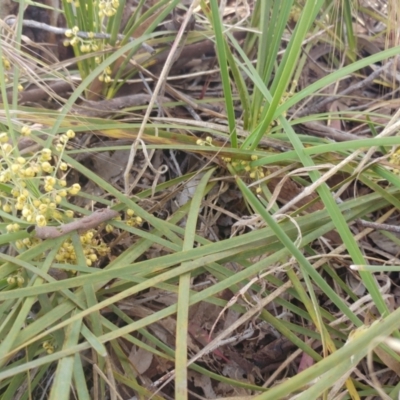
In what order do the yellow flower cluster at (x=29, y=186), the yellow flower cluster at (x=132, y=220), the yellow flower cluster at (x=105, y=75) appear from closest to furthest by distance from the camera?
the yellow flower cluster at (x=29, y=186)
the yellow flower cluster at (x=132, y=220)
the yellow flower cluster at (x=105, y=75)

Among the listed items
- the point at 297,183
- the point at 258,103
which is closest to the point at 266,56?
the point at 258,103

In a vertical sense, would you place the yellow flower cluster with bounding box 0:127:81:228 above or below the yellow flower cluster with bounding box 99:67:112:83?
below

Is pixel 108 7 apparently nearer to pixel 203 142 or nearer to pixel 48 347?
pixel 203 142

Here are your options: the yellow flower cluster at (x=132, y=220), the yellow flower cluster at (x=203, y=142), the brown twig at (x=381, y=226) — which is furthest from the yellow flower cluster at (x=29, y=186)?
the brown twig at (x=381, y=226)

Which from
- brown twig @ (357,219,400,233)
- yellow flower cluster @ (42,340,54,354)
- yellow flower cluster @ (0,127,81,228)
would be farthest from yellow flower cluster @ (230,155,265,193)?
yellow flower cluster @ (42,340,54,354)

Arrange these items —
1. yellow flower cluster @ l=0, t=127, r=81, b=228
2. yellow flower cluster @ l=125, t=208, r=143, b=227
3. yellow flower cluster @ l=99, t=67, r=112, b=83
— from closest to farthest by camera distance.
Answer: yellow flower cluster @ l=0, t=127, r=81, b=228 → yellow flower cluster @ l=125, t=208, r=143, b=227 → yellow flower cluster @ l=99, t=67, r=112, b=83

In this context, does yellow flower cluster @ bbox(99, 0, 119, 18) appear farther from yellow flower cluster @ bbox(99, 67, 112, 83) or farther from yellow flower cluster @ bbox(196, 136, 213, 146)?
yellow flower cluster @ bbox(196, 136, 213, 146)

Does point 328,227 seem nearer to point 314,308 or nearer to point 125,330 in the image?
point 314,308

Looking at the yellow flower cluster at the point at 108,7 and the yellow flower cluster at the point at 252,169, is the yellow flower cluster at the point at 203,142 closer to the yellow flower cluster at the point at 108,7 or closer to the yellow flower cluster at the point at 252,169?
the yellow flower cluster at the point at 252,169

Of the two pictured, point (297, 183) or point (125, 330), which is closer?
point (125, 330)
